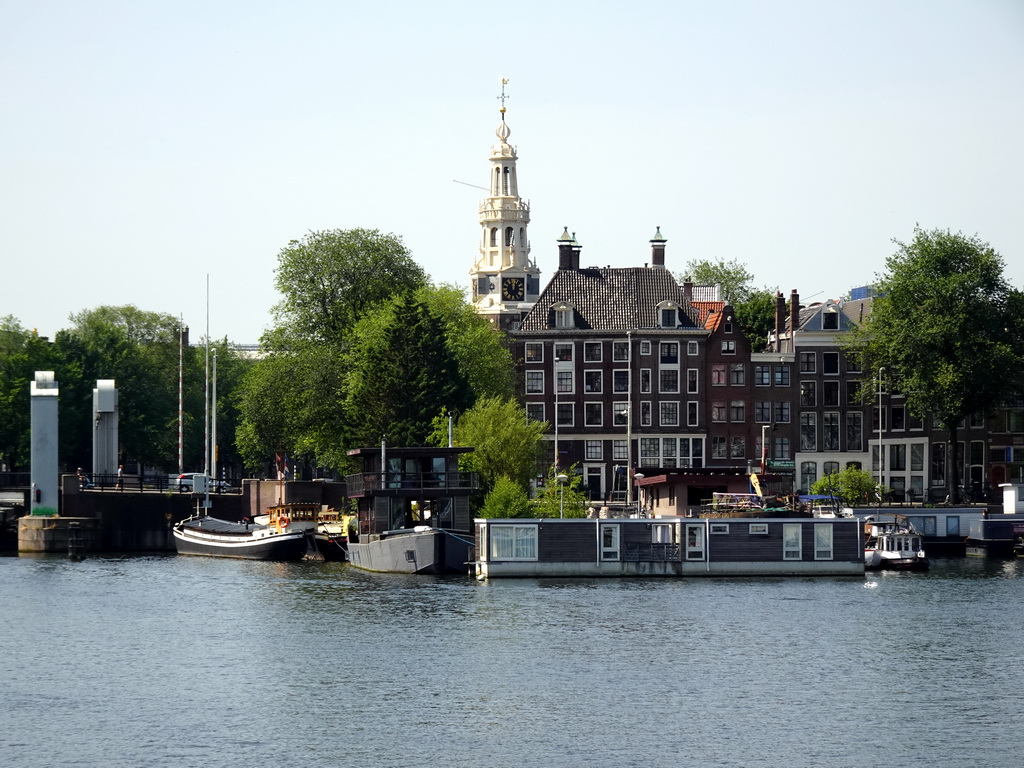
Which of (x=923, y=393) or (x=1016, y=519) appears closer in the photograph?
(x=1016, y=519)

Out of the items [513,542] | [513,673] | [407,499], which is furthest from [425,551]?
[513,673]

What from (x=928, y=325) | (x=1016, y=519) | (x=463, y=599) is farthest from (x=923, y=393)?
(x=463, y=599)

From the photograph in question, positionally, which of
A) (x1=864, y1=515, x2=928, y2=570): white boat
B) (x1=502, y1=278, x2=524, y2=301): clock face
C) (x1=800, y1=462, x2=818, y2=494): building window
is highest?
(x1=502, y1=278, x2=524, y2=301): clock face

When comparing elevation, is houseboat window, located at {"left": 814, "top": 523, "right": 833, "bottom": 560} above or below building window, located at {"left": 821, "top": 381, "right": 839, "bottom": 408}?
below

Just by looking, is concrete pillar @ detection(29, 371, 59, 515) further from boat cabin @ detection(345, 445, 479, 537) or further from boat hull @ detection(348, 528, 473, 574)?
boat hull @ detection(348, 528, 473, 574)

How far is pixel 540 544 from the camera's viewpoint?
87.4 m

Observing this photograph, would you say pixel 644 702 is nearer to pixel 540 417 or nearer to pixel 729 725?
pixel 729 725

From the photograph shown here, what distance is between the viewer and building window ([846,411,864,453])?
13675 centimetres

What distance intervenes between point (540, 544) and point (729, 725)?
37.7 meters

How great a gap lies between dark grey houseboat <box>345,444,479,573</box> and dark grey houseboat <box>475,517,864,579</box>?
4184mm

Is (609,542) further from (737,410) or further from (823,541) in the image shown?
(737,410)

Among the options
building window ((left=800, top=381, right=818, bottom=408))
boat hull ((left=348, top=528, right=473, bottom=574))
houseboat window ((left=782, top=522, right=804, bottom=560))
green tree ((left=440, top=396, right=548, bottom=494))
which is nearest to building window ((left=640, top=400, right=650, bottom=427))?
building window ((left=800, top=381, right=818, bottom=408))

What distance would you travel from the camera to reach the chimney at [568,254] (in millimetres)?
141875

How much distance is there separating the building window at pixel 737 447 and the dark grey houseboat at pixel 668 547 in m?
45.8
